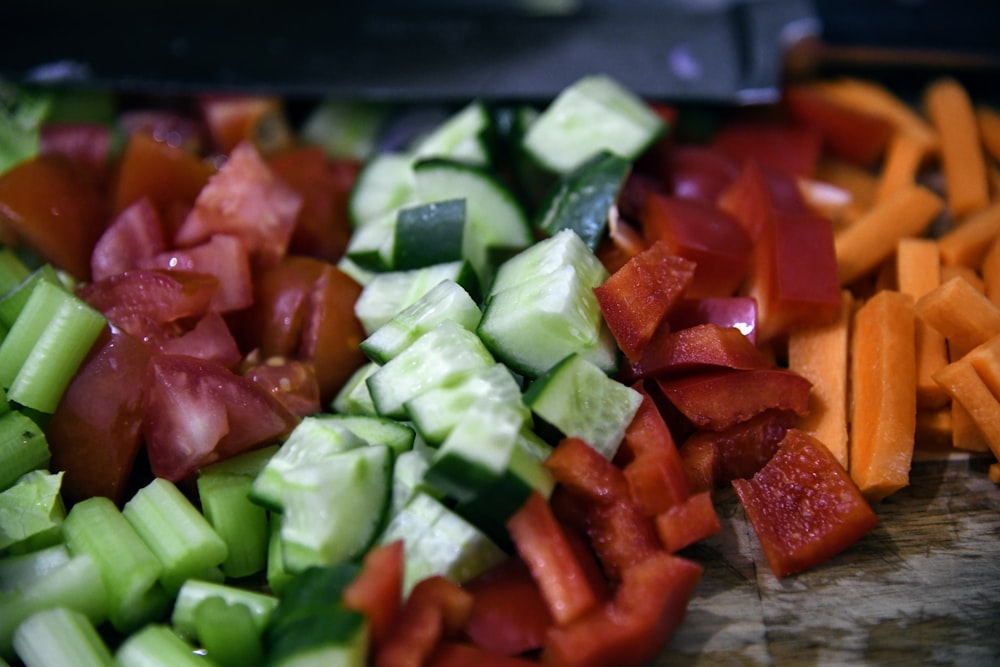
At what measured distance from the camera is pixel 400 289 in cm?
223

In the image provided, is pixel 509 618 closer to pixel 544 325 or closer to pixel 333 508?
pixel 333 508

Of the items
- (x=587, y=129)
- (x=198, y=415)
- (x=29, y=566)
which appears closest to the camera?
(x=29, y=566)

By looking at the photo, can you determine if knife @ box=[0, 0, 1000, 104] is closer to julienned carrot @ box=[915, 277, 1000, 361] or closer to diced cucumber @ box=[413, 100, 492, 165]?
diced cucumber @ box=[413, 100, 492, 165]

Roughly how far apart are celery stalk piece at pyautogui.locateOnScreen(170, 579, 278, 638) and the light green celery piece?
1.14 ft

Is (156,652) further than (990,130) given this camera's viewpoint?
No

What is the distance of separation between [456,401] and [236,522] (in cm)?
58

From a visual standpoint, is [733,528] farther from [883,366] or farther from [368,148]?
[368,148]

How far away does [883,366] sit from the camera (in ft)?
6.63

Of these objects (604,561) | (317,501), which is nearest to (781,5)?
(604,561)

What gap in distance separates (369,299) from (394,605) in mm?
908

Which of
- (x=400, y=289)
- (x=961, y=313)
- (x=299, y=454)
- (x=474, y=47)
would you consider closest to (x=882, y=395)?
(x=961, y=313)

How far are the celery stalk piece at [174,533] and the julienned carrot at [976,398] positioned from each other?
1.71 meters

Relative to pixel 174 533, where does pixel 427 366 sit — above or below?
above

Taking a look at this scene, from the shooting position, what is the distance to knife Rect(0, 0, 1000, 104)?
287 centimetres
